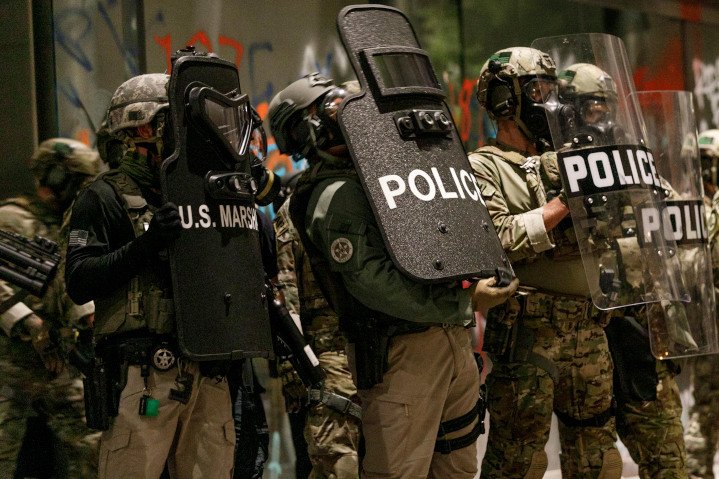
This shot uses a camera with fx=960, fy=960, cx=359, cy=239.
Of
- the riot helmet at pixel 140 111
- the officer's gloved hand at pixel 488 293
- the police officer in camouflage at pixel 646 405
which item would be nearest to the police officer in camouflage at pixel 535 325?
the police officer in camouflage at pixel 646 405

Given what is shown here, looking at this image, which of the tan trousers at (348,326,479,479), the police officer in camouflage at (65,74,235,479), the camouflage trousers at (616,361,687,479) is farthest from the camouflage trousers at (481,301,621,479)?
the police officer in camouflage at (65,74,235,479)

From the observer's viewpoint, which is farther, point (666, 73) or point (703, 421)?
point (666, 73)

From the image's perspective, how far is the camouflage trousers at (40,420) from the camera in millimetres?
4371

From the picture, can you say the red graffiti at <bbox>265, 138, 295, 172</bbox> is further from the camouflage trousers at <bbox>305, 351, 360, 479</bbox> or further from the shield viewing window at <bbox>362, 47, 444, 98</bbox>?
the shield viewing window at <bbox>362, 47, 444, 98</bbox>

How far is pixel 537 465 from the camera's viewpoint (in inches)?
163

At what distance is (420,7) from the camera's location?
6.16 metres

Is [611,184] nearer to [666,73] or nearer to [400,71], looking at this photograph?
[400,71]

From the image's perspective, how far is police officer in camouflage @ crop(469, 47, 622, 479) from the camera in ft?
13.5

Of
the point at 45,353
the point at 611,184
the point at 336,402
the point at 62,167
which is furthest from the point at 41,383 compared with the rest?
the point at 611,184

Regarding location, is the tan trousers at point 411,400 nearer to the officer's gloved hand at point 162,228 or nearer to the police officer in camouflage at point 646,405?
the officer's gloved hand at point 162,228

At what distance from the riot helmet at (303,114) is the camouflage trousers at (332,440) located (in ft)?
3.45

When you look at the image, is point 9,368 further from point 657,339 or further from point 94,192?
point 657,339

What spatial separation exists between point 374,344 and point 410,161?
664mm

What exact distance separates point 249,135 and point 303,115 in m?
0.57
